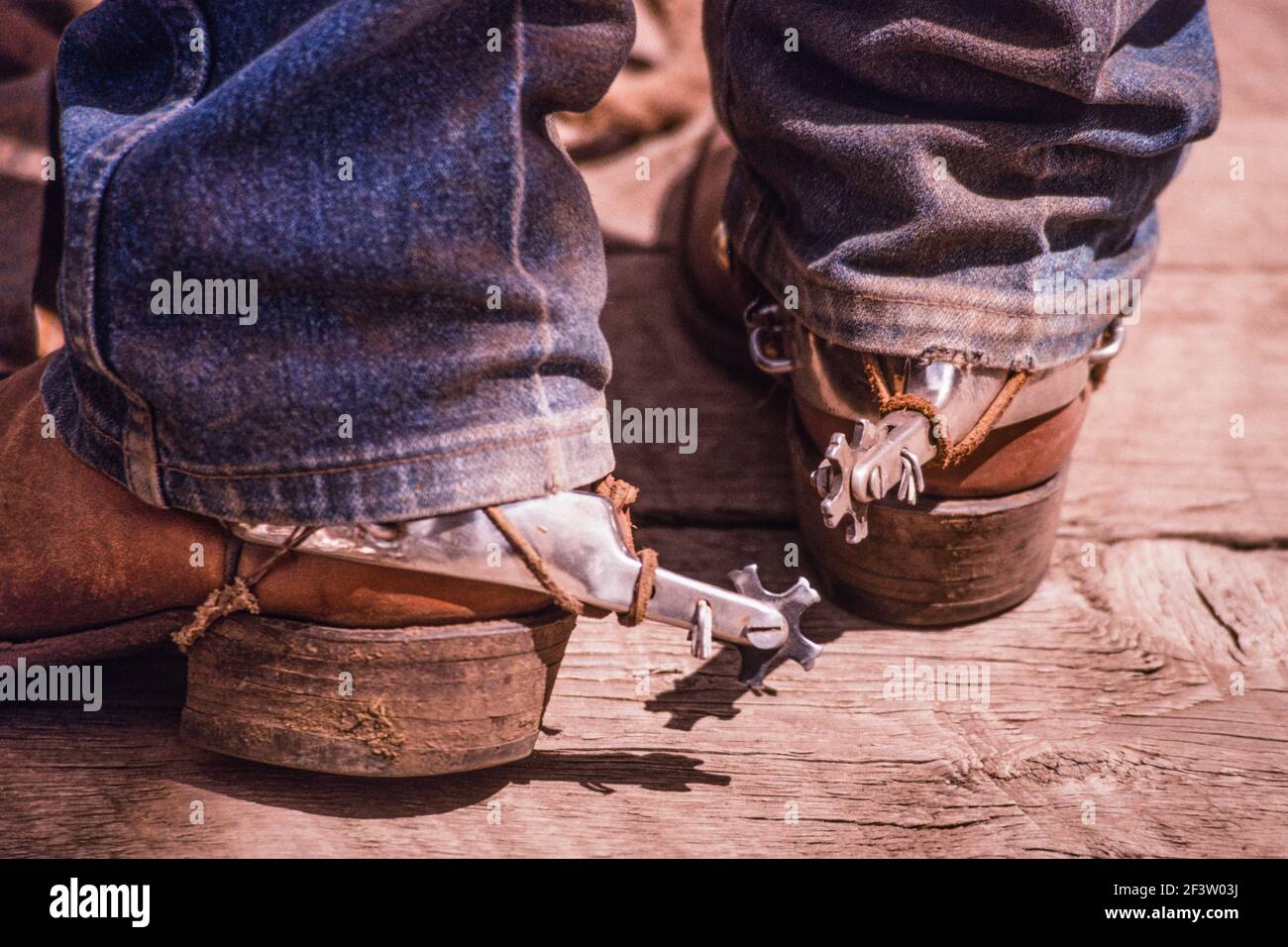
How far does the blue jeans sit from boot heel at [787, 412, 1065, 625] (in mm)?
244

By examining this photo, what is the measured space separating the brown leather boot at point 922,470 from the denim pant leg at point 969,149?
0.10ft

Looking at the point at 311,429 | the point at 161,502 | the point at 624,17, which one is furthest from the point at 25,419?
the point at 624,17

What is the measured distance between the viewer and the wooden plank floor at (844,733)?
0.83m

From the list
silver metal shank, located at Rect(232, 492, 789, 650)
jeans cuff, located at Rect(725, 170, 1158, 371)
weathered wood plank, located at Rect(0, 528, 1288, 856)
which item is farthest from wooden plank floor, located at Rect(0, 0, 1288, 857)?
jeans cuff, located at Rect(725, 170, 1158, 371)

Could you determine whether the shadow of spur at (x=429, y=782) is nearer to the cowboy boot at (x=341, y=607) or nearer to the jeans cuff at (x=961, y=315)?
the cowboy boot at (x=341, y=607)

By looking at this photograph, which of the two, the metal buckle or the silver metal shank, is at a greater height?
the silver metal shank

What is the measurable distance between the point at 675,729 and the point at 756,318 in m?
0.38

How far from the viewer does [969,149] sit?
0.86 metres

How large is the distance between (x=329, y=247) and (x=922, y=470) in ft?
1.63

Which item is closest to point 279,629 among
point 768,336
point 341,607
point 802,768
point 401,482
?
point 341,607

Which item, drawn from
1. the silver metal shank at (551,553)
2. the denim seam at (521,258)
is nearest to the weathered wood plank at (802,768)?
the silver metal shank at (551,553)

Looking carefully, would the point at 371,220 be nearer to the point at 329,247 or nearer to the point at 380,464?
the point at 329,247

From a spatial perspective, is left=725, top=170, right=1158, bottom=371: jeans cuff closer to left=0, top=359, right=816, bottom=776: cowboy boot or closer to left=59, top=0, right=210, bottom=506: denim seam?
left=0, top=359, right=816, bottom=776: cowboy boot

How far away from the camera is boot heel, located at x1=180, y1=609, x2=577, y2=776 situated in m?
0.78
